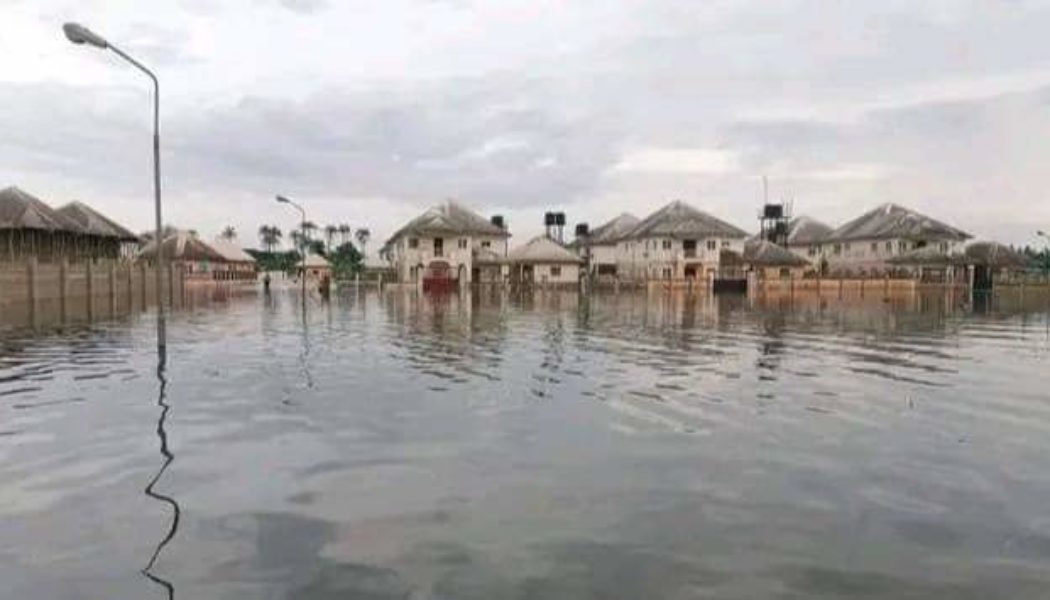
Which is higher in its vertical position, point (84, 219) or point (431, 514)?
point (84, 219)

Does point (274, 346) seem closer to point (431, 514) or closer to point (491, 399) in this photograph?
point (491, 399)

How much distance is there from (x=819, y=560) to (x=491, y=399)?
8.68 metres

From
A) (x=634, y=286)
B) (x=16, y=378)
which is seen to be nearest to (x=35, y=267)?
(x=16, y=378)

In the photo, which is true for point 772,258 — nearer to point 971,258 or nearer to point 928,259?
point 928,259

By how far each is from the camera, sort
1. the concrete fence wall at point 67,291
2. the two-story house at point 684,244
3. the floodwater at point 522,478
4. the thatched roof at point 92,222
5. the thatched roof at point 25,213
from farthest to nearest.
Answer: the two-story house at point 684,244
the thatched roof at point 92,222
the thatched roof at point 25,213
the concrete fence wall at point 67,291
the floodwater at point 522,478

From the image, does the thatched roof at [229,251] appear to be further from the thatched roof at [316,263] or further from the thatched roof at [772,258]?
the thatched roof at [772,258]

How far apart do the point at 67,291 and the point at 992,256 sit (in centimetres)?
8613

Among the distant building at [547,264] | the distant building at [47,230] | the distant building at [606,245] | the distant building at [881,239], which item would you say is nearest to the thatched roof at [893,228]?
the distant building at [881,239]

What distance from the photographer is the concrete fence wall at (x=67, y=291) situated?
39344 mm

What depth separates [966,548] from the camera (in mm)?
7379

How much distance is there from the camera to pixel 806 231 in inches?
4919

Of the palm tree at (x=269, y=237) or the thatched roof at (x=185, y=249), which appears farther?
the palm tree at (x=269, y=237)

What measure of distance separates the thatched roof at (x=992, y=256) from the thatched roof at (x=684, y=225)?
77.7 feet

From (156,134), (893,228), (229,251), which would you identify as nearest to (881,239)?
(893,228)
